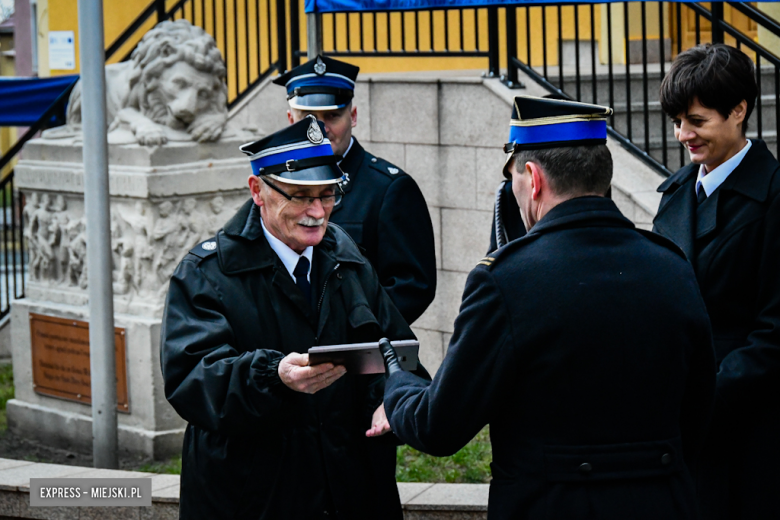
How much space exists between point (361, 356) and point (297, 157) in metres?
0.73

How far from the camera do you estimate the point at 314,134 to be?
3.61m

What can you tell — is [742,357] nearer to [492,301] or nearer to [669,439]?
[669,439]

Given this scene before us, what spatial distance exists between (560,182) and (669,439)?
69cm

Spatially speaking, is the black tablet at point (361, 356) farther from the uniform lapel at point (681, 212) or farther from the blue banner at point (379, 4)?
the blue banner at point (379, 4)

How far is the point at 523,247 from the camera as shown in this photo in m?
2.79

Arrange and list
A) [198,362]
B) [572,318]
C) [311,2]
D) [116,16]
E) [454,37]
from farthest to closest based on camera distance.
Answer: [116,16] → [454,37] → [311,2] → [198,362] → [572,318]

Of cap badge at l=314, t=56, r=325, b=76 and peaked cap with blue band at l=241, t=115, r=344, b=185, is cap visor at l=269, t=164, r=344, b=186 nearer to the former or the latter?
peaked cap with blue band at l=241, t=115, r=344, b=185

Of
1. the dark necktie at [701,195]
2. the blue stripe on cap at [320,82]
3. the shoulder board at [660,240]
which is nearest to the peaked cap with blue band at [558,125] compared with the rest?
the shoulder board at [660,240]

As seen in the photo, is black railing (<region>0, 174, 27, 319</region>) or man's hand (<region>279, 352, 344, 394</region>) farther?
black railing (<region>0, 174, 27, 319</region>)

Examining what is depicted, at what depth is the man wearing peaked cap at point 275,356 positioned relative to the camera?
335cm

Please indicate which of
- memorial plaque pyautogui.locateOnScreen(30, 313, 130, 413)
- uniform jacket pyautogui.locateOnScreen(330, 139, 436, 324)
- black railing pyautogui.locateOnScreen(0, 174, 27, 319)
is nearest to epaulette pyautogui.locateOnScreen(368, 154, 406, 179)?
uniform jacket pyautogui.locateOnScreen(330, 139, 436, 324)

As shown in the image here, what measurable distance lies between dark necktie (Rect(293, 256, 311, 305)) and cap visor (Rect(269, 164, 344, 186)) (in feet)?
0.86

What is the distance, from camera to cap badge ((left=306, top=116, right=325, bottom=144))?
11.8ft

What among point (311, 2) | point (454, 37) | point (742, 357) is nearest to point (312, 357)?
point (742, 357)
